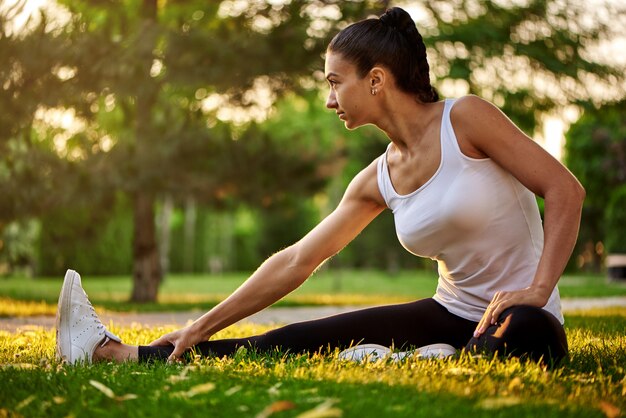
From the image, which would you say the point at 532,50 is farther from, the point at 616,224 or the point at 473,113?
the point at 616,224

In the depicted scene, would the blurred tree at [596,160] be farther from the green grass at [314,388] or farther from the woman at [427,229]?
the green grass at [314,388]

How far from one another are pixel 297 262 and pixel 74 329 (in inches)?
38.0

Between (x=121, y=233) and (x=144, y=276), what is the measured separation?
1744 centimetres

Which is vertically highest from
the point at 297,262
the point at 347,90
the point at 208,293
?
the point at 347,90

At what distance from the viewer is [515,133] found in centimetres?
297

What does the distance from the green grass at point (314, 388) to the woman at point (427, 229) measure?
199mm

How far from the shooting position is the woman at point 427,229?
2.88 metres

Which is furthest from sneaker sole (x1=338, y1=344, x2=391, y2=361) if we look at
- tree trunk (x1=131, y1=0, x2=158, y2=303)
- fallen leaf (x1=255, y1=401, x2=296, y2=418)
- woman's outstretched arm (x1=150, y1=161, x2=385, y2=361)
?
tree trunk (x1=131, y1=0, x2=158, y2=303)

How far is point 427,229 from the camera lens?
309 centimetres

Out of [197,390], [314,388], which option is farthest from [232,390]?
[314,388]

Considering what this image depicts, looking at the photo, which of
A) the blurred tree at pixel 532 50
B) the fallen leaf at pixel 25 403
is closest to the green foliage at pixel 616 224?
the blurred tree at pixel 532 50

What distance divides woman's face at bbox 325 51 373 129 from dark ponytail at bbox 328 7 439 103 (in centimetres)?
3

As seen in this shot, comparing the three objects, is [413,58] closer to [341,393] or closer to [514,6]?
[341,393]

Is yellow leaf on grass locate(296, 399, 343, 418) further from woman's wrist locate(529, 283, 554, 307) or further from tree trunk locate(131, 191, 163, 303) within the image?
tree trunk locate(131, 191, 163, 303)
